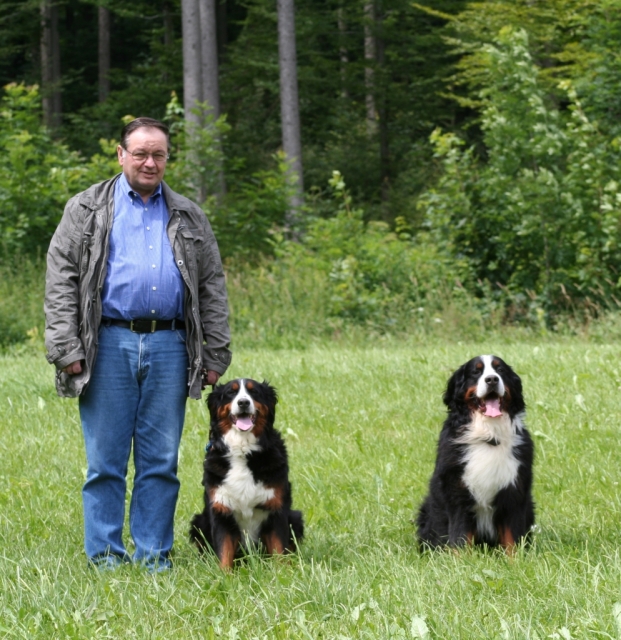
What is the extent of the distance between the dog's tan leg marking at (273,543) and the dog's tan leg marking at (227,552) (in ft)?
0.57

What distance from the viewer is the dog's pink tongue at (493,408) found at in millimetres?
5297

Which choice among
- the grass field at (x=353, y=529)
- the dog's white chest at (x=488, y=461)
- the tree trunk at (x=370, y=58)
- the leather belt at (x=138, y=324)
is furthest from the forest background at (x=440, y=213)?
the leather belt at (x=138, y=324)

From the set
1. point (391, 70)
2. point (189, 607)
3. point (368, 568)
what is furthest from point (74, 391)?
point (391, 70)

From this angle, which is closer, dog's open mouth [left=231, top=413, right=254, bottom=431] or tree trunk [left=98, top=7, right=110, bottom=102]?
dog's open mouth [left=231, top=413, right=254, bottom=431]

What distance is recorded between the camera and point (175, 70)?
30578 millimetres

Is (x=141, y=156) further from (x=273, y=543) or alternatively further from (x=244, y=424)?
(x=273, y=543)

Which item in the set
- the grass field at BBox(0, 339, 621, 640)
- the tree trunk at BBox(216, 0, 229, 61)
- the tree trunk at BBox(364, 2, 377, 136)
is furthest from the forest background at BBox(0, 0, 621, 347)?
the tree trunk at BBox(216, 0, 229, 61)

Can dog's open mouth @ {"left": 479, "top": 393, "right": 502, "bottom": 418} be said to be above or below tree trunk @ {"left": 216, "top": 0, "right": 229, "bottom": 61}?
below

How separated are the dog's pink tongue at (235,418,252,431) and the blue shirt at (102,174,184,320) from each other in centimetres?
63

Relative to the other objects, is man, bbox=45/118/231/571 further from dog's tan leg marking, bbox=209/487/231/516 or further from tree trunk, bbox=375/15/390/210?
tree trunk, bbox=375/15/390/210

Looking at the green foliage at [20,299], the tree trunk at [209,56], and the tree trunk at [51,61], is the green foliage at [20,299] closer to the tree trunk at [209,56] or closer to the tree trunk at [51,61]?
the tree trunk at [209,56]

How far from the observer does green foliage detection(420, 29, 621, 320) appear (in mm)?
14523

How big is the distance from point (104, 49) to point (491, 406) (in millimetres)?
30860

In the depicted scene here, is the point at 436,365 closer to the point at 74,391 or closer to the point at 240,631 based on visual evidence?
the point at 74,391
